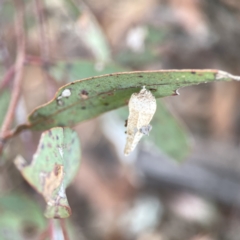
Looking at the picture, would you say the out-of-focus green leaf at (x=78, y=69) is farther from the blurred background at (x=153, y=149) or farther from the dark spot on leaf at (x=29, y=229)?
the dark spot on leaf at (x=29, y=229)

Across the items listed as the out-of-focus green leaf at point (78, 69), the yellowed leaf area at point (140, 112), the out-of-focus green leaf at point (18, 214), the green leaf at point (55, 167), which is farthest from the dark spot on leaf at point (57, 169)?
the out-of-focus green leaf at point (18, 214)

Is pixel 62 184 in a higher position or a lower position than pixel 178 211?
lower

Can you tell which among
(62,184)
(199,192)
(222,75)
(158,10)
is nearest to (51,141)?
(62,184)

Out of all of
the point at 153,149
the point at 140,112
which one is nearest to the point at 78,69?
the point at 140,112

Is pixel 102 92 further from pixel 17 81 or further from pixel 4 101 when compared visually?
pixel 4 101

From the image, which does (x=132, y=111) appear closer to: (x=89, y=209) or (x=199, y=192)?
(x=199, y=192)
